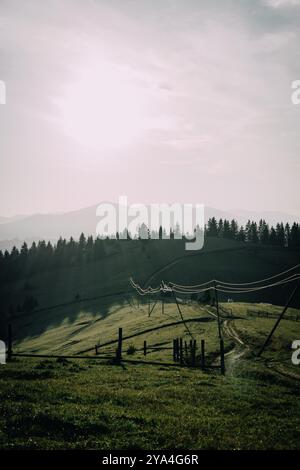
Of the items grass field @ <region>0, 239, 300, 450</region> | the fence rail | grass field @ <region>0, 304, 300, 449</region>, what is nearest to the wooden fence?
grass field @ <region>0, 239, 300, 450</region>

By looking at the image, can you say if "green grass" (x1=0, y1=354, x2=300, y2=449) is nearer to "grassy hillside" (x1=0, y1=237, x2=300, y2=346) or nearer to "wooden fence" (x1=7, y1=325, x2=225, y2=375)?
"wooden fence" (x1=7, y1=325, x2=225, y2=375)

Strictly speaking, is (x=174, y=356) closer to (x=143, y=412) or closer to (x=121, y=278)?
(x=143, y=412)

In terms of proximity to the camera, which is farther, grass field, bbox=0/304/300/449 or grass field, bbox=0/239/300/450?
grass field, bbox=0/239/300/450

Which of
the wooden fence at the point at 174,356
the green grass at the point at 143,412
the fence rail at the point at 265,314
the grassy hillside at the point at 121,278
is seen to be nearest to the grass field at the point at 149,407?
the green grass at the point at 143,412

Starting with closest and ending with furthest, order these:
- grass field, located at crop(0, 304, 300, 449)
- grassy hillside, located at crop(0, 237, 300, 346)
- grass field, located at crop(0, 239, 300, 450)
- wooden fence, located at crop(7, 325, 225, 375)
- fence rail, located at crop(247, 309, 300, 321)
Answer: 1. grass field, located at crop(0, 304, 300, 449)
2. grass field, located at crop(0, 239, 300, 450)
3. wooden fence, located at crop(7, 325, 225, 375)
4. fence rail, located at crop(247, 309, 300, 321)
5. grassy hillside, located at crop(0, 237, 300, 346)

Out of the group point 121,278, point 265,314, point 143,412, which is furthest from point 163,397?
point 121,278

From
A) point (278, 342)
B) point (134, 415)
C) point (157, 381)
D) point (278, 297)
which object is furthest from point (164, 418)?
point (278, 297)

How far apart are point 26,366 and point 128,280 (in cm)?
13241

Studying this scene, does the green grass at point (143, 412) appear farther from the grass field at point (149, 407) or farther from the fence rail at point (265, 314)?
the fence rail at point (265, 314)

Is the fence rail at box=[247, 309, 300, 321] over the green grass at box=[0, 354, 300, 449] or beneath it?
beneath

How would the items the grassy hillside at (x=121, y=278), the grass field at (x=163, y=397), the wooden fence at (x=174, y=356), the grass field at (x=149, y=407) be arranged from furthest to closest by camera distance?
1. the grassy hillside at (x=121, y=278)
2. the wooden fence at (x=174, y=356)
3. the grass field at (x=163, y=397)
4. the grass field at (x=149, y=407)

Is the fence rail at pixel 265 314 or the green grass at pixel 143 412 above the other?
the green grass at pixel 143 412

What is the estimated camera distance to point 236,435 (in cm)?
1438
